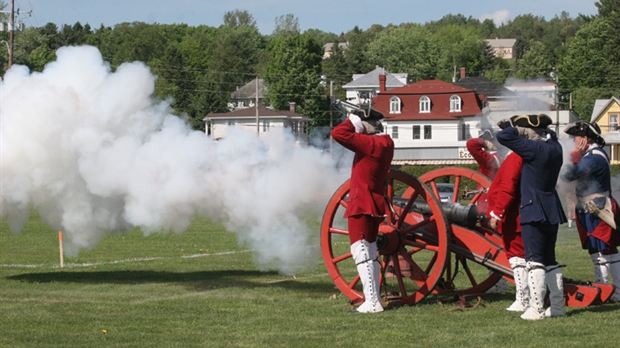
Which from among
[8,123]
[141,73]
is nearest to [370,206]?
[141,73]

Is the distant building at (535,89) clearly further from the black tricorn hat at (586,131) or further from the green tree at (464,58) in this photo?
the green tree at (464,58)

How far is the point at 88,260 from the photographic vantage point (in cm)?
1543

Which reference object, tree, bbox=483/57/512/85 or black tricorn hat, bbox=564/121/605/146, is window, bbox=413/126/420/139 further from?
black tricorn hat, bbox=564/121/605/146

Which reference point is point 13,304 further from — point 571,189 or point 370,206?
point 571,189

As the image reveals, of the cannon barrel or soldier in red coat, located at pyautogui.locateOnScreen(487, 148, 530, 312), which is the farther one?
the cannon barrel

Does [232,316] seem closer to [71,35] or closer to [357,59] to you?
[71,35]

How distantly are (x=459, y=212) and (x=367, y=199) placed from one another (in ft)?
4.37

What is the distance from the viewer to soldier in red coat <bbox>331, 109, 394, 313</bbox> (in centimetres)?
895

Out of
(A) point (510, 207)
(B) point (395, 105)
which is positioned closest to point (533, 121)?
(A) point (510, 207)

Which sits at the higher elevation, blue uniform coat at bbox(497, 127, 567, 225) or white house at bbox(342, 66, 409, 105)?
white house at bbox(342, 66, 409, 105)

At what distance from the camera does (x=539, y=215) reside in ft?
27.6

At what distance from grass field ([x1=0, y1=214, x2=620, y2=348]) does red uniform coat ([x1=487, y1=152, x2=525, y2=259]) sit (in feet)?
2.54

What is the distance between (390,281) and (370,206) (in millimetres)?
2706

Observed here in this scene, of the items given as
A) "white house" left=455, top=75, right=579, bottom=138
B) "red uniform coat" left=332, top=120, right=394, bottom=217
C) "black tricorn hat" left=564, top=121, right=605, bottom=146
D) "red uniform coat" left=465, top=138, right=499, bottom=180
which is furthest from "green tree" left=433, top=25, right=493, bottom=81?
"red uniform coat" left=332, top=120, right=394, bottom=217
